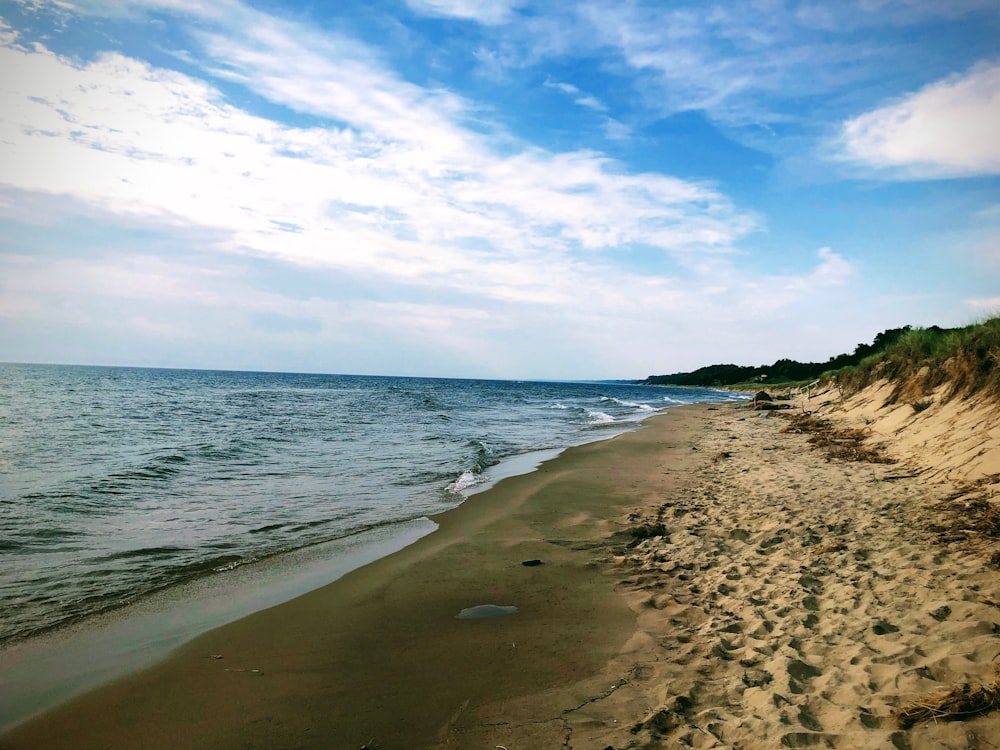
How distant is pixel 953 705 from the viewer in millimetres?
3074

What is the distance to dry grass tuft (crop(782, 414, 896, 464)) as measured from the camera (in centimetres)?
1246

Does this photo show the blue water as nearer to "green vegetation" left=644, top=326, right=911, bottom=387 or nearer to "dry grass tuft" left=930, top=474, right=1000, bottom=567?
"dry grass tuft" left=930, top=474, right=1000, bottom=567

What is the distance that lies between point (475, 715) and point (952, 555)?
532 centimetres

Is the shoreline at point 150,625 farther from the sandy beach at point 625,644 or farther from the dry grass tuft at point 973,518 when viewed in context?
the dry grass tuft at point 973,518

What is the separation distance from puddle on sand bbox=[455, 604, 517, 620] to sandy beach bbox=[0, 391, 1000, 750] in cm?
8

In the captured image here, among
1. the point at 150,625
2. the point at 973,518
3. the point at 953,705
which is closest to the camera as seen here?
the point at 953,705

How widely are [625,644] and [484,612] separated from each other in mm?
1594

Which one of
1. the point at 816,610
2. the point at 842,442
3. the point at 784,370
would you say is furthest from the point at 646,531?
the point at 784,370

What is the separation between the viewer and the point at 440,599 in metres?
6.13

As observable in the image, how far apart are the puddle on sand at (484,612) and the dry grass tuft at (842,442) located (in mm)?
10388

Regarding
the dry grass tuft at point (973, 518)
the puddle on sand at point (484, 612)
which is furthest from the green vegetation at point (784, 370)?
the puddle on sand at point (484, 612)

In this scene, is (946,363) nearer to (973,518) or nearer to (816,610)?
(973,518)

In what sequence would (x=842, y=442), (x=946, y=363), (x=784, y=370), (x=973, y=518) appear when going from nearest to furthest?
(x=973, y=518) < (x=946, y=363) < (x=842, y=442) < (x=784, y=370)

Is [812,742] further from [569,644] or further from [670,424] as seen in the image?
[670,424]
